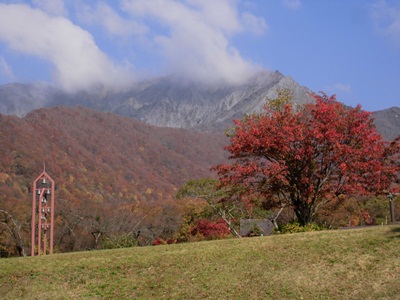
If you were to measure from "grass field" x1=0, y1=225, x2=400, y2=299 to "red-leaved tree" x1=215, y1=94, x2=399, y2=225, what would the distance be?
3279mm

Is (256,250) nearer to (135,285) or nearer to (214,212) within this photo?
(135,285)

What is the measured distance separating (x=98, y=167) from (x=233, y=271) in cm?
8231

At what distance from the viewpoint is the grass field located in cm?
1159

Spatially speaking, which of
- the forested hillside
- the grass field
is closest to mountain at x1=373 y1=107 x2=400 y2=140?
the forested hillside

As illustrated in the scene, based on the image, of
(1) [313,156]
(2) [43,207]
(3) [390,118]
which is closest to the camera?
(1) [313,156]

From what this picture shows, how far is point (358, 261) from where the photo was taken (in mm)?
12438

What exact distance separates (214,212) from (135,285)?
2597cm

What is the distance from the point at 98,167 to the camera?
93.0 meters

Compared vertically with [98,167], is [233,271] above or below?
below

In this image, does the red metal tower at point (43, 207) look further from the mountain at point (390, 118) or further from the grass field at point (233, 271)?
the mountain at point (390, 118)

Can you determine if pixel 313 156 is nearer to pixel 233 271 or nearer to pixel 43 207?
pixel 233 271

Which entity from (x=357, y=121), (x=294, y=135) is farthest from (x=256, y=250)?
(x=357, y=121)

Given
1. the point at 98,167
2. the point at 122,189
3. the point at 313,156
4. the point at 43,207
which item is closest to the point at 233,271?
the point at 313,156

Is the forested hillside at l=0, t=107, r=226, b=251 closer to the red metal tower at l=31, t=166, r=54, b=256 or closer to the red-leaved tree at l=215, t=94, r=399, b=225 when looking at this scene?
the red metal tower at l=31, t=166, r=54, b=256
